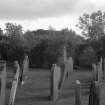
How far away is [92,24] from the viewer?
5206cm

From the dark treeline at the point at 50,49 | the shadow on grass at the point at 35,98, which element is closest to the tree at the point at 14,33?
the dark treeline at the point at 50,49

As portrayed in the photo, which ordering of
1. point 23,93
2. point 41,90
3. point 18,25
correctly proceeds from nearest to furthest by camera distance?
1. point 23,93
2. point 41,90
3. point 18,25

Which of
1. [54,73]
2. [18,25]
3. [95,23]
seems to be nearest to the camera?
[54,73]

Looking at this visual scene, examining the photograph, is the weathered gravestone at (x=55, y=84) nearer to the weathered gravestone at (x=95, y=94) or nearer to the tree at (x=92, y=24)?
the weathered gravestone at (x=95, y=94)

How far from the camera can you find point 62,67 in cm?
1474

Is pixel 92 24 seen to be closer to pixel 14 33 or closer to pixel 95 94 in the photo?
pixel 14 33

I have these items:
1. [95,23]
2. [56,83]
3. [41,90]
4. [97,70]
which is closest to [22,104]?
[56,83]

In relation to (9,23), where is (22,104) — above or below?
below

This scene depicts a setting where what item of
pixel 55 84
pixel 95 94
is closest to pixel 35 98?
pixel 55 84

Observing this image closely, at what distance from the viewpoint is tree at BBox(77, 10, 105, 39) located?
48.8 m

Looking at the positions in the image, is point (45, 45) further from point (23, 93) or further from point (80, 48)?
point (23, 93)

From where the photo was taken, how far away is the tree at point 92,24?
48794 millimetres

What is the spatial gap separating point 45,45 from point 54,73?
22059 millimetres

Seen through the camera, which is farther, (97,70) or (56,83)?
(97,70)
